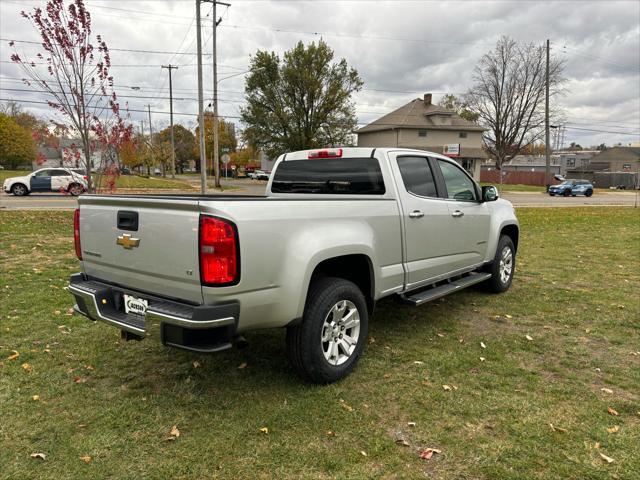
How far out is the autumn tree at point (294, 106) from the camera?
135 ft

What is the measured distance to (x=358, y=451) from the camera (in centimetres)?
275

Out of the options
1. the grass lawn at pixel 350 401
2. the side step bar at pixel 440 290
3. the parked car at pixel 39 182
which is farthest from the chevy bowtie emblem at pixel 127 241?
the parked car at pixel 39 182

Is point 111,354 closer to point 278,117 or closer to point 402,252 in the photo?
point 402,252

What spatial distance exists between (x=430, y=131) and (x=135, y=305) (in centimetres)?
4875

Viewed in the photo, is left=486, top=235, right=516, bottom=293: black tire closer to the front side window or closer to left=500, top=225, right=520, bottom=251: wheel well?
left=500, top=225, right=520, bottom=251: wheel well

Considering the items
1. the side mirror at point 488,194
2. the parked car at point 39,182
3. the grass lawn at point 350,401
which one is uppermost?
the parked car at point 39,182

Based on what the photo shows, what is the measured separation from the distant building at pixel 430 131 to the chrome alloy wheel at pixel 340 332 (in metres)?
45.6

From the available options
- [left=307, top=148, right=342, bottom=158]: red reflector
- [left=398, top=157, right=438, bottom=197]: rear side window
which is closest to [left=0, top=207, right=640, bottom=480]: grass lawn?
[left=398, top=157, right=438, bottom=197]: rear side window

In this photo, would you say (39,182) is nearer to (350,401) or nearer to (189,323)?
(189,323)

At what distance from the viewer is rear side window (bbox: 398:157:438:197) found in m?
4.40

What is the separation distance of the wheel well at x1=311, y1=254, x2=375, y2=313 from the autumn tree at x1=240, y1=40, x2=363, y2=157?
38.0 meters

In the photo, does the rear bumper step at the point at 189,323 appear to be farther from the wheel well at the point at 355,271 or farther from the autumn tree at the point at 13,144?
the autumn tree at the point at 13,144

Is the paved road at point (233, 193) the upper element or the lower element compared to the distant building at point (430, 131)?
lower

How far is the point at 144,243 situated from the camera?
Answer: 3051 mm
